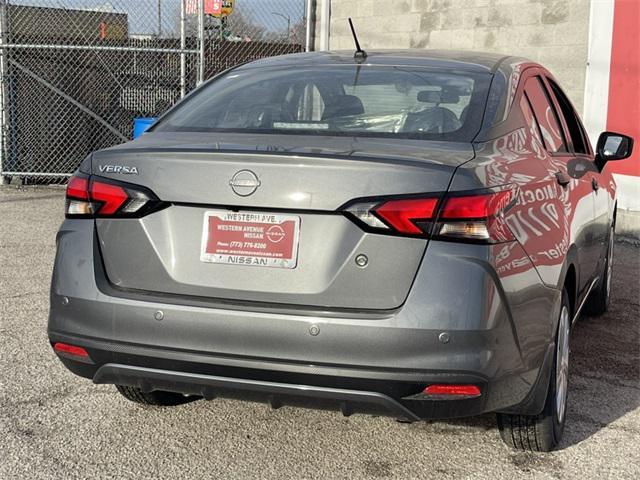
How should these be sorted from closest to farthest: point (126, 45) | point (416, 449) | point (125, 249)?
1. point (125, 249)
2. point (416, 449)
3. point (126, 45)

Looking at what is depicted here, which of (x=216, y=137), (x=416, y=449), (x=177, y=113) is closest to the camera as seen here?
(x=216, y=137)

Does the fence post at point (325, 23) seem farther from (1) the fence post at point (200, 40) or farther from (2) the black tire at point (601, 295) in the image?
(2) the black tire at point (601, 295)

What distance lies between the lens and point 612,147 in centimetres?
514

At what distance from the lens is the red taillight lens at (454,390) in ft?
9.50

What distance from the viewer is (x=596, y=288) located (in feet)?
19.2

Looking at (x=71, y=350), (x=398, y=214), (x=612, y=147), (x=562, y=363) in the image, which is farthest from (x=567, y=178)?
(x=71, y=350)

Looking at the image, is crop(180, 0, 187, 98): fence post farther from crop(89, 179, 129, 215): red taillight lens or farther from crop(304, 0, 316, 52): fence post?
crop(89, 179, 129, 215): red taillight lens

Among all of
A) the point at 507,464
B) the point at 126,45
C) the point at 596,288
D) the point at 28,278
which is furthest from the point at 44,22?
the point at 507,464

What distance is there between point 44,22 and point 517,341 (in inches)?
414

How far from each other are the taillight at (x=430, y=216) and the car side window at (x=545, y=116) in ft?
4.16

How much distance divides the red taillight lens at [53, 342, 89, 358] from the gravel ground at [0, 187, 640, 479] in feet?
1.52

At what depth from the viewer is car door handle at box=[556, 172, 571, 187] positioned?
150 inches

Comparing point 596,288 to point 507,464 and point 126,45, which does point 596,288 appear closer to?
point 507,464

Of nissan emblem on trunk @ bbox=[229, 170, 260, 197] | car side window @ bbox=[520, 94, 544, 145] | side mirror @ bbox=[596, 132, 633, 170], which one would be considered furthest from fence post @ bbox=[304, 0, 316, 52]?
nissan emblem on trunk @ bbox=[229, 170, 260, 197]
